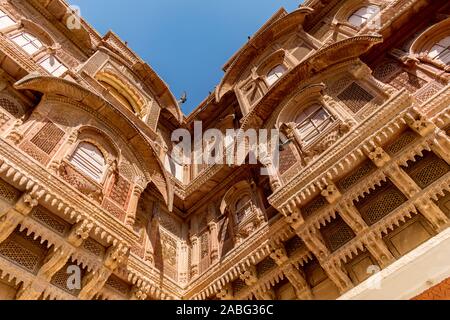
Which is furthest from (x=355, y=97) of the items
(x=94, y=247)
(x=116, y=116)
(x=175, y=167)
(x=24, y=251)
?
(x=24, y=251)

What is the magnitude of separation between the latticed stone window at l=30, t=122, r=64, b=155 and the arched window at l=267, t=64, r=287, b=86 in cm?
650

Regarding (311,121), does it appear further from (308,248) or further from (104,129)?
(104,129)

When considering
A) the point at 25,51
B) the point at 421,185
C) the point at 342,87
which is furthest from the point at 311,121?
the point at 25,51

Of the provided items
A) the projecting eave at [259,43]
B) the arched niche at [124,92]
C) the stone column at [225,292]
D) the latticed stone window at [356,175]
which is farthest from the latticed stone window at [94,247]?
the projecting eave at [259,43]

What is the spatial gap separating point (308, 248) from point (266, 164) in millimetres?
2301

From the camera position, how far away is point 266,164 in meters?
8.31

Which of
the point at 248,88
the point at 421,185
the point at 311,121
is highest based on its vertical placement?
the point at 248,88

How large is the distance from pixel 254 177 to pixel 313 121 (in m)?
2.19

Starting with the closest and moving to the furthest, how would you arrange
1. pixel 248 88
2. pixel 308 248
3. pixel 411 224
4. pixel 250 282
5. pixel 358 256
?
1. pixel 411 224
2. pixel 358 256
3. pixel 308 248
4. pixel 250 282
5. pixel 248 88

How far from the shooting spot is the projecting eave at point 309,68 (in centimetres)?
809

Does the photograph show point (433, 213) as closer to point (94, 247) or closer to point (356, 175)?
point (356, 175)

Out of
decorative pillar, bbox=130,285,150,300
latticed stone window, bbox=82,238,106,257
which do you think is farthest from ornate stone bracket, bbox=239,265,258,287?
latticed stone window, bbox=82,238,106,257

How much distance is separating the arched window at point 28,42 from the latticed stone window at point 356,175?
799cm

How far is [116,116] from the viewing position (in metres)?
8.70
